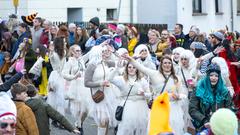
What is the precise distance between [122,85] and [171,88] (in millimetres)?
878

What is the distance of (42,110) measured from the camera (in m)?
9.30

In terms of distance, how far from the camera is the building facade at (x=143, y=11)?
102 feet

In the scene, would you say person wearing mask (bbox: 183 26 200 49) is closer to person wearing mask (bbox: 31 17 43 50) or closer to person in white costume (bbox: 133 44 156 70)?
person wearing mask (bbox: 31 17 43 50)

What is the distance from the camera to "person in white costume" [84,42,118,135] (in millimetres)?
12250

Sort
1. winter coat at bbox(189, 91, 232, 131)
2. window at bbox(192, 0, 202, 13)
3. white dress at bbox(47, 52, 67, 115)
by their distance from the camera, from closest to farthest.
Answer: winter coat at bbox(189, 91, 232, 131) → white dress at bbox(47, 52, 67, 115) → window at bbox(192, 0, 202, 13)

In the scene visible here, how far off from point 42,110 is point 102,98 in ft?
10.2

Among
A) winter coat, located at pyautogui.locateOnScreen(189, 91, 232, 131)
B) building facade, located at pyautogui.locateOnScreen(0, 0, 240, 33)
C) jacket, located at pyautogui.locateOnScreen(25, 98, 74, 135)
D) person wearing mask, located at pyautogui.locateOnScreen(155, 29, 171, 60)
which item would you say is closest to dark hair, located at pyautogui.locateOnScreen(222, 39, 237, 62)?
person wearing mask, located at pyautogui.locateOnScreen(155, 29, 171, 60)

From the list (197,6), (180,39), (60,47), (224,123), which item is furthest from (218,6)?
(224,123)

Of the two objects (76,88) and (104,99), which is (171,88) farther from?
(76,88)

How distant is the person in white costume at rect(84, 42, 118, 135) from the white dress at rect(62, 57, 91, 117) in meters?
0.90

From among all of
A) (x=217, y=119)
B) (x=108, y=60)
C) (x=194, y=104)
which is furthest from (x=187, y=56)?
(x=217, y=119)

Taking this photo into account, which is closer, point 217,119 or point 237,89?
point 217,119

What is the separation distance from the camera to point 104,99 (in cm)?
1238

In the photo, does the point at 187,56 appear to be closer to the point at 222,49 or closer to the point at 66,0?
the point at 222,49
